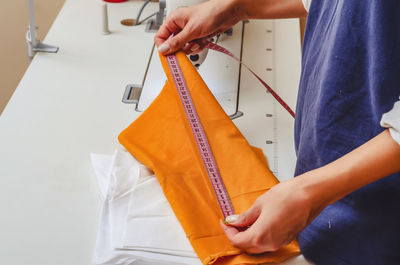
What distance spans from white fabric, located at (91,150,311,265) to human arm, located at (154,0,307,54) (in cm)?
32

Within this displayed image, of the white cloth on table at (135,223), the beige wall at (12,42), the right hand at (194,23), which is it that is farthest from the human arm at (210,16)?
the beige wall at (12,42)

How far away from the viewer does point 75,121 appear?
4.28 ft

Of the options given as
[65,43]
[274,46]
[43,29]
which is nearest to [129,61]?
[65,43]

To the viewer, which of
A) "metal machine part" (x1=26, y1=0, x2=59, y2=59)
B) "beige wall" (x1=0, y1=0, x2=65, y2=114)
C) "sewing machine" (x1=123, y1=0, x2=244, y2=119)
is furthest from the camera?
"beige wall" (x1=0, y1=0, x2=65, y2=114)

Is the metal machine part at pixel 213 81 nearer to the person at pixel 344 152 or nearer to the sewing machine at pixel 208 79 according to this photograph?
the sewing machine at pixel 208 79

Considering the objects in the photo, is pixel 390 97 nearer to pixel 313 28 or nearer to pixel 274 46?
pixel 313 28

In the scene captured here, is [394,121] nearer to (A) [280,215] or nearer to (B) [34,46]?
(A) [280,215]

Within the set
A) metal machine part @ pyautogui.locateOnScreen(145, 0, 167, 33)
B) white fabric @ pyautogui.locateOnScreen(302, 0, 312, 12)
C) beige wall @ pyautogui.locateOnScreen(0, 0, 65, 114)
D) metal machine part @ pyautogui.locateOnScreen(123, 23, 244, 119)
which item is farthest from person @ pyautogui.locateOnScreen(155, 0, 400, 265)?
beige wall @ pyautogui.locateOnScreen(0, 0, 65, 114)

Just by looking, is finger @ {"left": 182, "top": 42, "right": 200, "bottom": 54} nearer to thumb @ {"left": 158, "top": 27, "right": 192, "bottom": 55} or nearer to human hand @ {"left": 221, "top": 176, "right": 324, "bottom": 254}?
thumb @ {"left": 158, "top": 27, "right": 192, "bottom": 55}

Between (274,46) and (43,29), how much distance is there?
5.29 ft

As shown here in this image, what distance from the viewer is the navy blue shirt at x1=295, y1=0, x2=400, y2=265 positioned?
74cm

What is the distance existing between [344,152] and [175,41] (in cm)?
53

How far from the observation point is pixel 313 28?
3.18ft

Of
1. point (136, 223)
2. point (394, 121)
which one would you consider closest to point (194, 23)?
point (136, 223)
